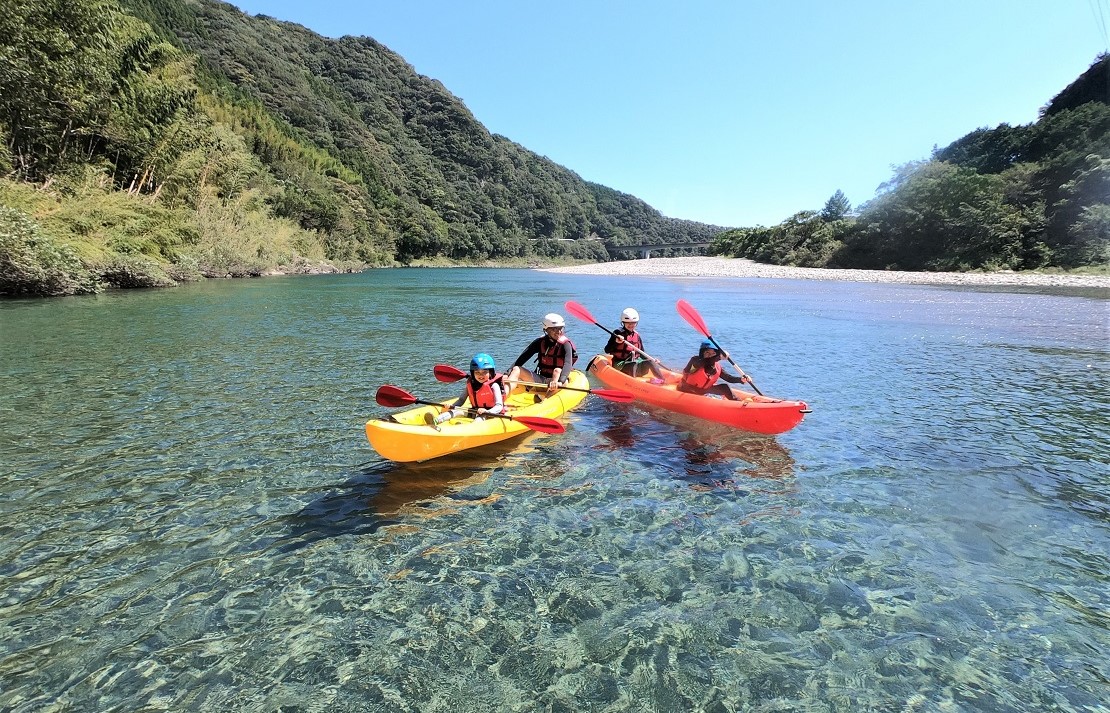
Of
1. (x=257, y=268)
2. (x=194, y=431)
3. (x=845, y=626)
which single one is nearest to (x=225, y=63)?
(x=257, y=268)

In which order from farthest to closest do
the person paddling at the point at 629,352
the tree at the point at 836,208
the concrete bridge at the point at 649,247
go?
the concrete bridge at the point at 649,247 → the tree at the point at 836,208 → the person paddling at the point at 629,352

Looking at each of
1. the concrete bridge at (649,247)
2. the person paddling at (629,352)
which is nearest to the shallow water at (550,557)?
the person paddling at (629,352)

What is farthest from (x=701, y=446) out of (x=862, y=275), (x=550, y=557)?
(x=862, y=275)

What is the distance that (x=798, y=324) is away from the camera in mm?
19500

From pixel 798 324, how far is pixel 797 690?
1813 centimetres

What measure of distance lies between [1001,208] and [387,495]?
175ft

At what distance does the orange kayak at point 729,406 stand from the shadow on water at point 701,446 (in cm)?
16

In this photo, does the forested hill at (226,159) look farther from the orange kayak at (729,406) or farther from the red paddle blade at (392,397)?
the orange kayak at (729,406)

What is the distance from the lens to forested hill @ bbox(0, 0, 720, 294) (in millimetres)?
22188

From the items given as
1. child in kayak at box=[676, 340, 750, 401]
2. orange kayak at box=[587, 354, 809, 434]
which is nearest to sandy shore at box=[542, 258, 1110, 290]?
child in kayak at box=[676, 340, 750, 401]

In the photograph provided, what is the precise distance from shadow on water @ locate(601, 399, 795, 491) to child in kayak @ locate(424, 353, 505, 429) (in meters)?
1.59

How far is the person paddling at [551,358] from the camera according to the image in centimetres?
791

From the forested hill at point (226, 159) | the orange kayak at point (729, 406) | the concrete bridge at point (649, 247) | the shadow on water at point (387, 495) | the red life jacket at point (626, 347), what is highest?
the forested hill at point (226, 159)

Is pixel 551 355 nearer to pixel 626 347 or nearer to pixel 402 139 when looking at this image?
pixel 626 347
